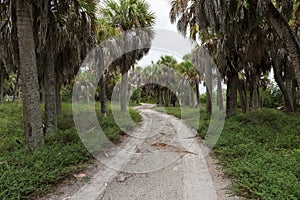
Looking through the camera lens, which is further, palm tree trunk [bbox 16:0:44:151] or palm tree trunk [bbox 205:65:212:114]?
palm tree trunk [bbox 205:65:212:114]

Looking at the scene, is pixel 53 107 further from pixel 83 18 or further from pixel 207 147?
pixel 207 147

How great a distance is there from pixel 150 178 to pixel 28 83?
377cm

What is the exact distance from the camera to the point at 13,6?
19.5ft

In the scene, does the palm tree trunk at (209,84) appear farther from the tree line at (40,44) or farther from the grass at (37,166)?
the grass at (37,166)

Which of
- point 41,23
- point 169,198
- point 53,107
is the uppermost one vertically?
point 41,23

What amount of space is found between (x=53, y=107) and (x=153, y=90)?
30.1m

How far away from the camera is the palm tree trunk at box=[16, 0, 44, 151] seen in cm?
541

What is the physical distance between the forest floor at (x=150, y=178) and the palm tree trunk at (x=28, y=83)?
166 cm

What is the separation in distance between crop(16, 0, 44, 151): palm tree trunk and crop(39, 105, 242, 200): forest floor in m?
1.66

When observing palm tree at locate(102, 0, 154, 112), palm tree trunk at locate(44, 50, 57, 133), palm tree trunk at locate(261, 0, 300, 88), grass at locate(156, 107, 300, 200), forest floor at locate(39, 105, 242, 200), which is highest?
palm tree at locate(102, 0, 154, 112)

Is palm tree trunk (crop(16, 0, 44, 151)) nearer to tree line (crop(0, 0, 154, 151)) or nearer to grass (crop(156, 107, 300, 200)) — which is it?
tree line (crop(0, 0, 154, 151))

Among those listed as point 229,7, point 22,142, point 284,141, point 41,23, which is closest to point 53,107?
point 22,142

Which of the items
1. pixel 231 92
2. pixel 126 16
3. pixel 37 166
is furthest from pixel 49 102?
pixel 231 92

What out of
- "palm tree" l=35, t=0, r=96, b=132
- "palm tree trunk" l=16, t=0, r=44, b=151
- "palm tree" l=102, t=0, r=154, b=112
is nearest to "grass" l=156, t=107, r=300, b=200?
"palm tree trunk" l=16, t=0, r=44, b=151
